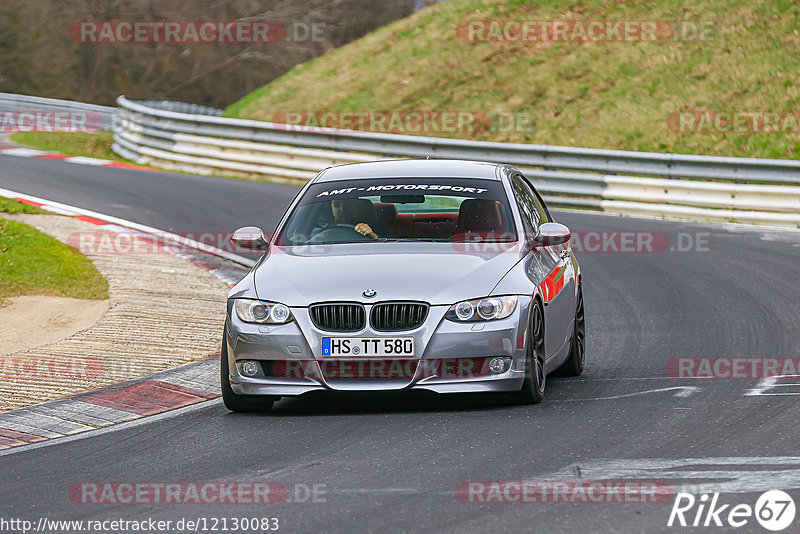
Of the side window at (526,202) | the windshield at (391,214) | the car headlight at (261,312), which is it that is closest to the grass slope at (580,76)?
the side window at (526,202)

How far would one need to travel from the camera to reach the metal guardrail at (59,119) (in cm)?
3678

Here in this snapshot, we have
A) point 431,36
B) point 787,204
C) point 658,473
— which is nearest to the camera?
point 658,473

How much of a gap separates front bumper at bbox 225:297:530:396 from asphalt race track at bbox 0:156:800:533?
23 centimetres

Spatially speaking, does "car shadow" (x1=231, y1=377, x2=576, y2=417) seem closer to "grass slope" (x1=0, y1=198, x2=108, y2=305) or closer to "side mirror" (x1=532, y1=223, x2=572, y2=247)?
"side mirror" (x1=532, y1=223, x2=572, y2=247)

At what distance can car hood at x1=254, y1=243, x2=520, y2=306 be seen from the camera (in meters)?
8.02

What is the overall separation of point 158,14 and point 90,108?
730 inches

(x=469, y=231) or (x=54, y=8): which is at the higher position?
(x=54, y=8)

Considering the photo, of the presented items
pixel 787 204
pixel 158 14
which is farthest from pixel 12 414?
pixel 158 14

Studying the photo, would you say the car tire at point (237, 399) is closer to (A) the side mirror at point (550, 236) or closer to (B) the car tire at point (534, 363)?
(B) the car tire at point (534, 363)

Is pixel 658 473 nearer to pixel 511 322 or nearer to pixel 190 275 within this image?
pixel 511 322

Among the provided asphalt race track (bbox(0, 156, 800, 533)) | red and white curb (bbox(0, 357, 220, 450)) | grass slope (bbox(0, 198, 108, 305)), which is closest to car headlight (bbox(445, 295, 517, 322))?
asphalt race track (bbox(0, 156, 800, 533))

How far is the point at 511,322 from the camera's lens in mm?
8008

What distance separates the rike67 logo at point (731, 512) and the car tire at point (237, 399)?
321 cm

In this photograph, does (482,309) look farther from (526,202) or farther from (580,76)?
(580,76)
